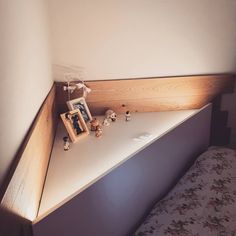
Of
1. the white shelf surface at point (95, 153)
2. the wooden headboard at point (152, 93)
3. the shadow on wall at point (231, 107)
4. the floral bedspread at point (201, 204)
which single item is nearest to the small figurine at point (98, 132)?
the white shelf surface at point (95, 153)

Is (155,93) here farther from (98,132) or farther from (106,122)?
(98,132)

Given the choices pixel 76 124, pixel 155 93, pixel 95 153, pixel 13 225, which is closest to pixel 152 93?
pixel 155 93

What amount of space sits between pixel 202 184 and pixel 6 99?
1.10 metres

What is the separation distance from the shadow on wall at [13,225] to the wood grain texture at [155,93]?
1.08 m

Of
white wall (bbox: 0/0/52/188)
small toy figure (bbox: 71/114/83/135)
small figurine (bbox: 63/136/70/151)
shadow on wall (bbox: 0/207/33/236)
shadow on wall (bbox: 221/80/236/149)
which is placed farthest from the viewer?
shadow on wall (bbox: 221/80/236/149)

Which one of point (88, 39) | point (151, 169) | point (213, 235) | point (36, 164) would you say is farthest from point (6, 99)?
point (88, 39)

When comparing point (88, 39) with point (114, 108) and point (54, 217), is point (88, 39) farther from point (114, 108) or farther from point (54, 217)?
point (54, 217)

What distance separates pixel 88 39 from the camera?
1708 mm

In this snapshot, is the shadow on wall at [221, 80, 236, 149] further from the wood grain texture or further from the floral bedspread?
the floral bedspread

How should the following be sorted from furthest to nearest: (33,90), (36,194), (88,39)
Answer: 1. (88,39)
2. (33,90)
3. (36,194)

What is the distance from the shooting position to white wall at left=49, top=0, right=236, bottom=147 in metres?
1.67

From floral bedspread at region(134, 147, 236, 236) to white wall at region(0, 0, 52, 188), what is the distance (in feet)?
2.26

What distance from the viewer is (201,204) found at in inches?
50.8

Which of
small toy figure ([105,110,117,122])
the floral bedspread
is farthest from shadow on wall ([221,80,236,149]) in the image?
small toy figure ([105,110,117,122])
